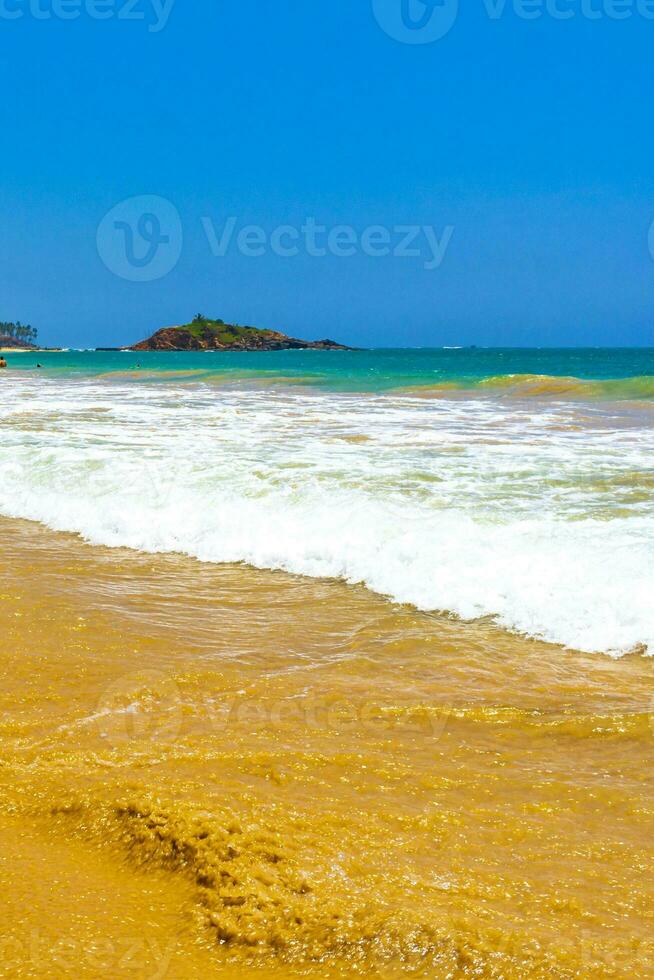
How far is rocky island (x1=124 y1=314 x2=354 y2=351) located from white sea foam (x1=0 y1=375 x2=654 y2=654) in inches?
5892

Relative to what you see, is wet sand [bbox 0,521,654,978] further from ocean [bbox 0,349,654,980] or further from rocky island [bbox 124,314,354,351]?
rocky island [bbox 124,314,354,351]

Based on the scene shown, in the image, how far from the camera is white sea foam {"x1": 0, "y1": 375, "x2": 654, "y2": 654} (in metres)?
5.72

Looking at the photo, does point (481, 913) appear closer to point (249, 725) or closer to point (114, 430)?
point (249, 725)

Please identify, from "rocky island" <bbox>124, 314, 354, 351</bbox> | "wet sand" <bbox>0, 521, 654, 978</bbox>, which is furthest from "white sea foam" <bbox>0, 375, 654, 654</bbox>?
"rocky island" <bbox>124, 314, 354, 351</bbox>

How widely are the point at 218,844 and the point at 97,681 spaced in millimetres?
1789

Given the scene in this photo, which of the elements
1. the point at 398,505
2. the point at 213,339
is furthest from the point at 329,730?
the point at 213,339

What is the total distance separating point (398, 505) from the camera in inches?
312

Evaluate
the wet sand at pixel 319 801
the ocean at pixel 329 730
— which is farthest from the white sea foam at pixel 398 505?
the wet sand at pixel 319 801

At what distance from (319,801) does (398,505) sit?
5.06 metres

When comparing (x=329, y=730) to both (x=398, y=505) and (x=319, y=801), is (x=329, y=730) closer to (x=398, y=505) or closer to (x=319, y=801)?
(x=319, y=801)

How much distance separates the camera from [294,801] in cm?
304

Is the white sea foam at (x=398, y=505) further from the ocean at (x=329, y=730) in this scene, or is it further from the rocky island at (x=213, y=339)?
the rocky island at (x=213, y=339)

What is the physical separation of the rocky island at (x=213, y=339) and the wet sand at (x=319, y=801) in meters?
160

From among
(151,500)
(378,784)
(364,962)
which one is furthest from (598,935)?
(151,500)
